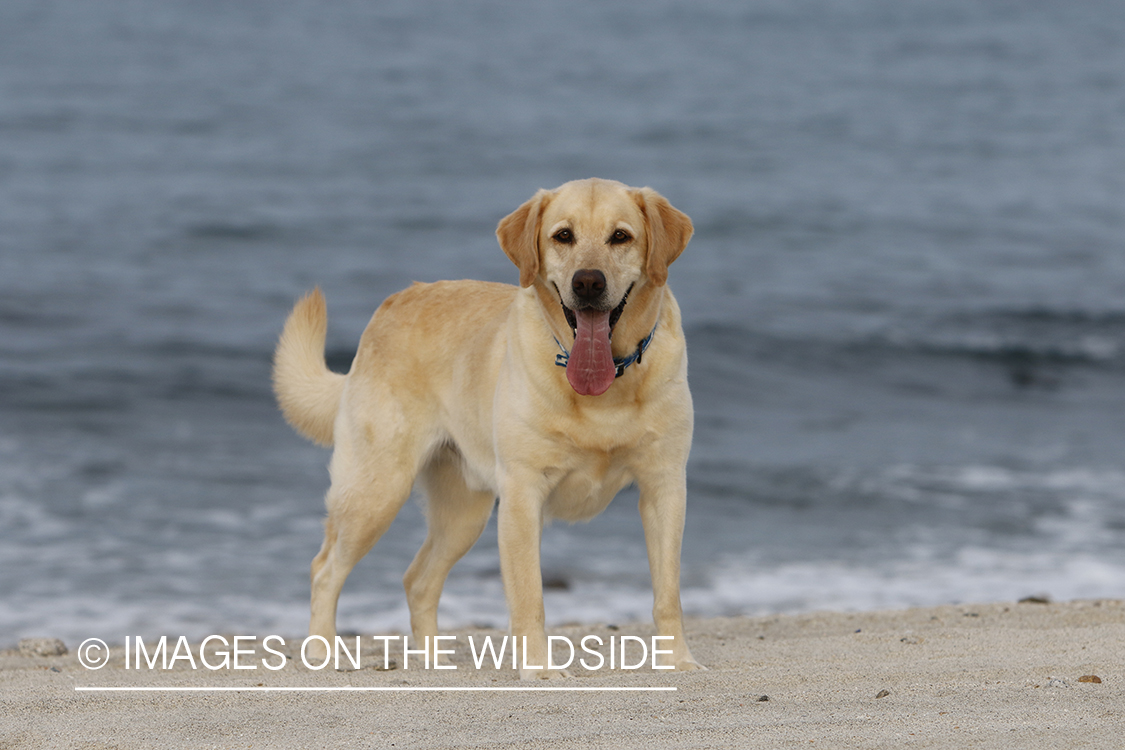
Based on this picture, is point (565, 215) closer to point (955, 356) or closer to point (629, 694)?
point (629, 694)

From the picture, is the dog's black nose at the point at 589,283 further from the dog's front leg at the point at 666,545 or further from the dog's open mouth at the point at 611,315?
the dog's front leg at the point at 666,545

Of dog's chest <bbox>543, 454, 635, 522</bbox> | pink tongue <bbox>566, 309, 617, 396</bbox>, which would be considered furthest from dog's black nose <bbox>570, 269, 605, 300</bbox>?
dog's chest <bbox>543, 454, 635, 522</bbox>

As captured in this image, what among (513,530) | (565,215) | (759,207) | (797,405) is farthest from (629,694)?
(759,207)

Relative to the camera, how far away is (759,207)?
2036 centimetres

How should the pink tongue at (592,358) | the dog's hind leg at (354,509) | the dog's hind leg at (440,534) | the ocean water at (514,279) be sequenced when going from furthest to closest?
the ocean water at (514,279)
the dog's hind leg at (440,534)
the dog's hind leg at (354,509)
the pink tongue at (592,358)

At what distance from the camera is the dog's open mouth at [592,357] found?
380 cm

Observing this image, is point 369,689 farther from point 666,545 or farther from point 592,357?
point 592,357

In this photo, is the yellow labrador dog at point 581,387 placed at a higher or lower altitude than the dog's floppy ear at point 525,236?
lower

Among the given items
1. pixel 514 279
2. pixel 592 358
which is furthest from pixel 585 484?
pixel 514 279

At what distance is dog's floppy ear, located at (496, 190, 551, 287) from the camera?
395 cm

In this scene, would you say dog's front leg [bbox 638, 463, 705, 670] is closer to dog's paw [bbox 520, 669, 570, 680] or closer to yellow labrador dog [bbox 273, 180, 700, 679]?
yellow labrador dog [bbox 273, 180, 700, 679]

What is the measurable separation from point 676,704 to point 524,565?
0.87 metres

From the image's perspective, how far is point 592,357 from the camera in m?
3.80

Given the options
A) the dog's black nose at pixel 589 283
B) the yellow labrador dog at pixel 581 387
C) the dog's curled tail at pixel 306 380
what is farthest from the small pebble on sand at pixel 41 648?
the dog's black nose at pixel 589 283
